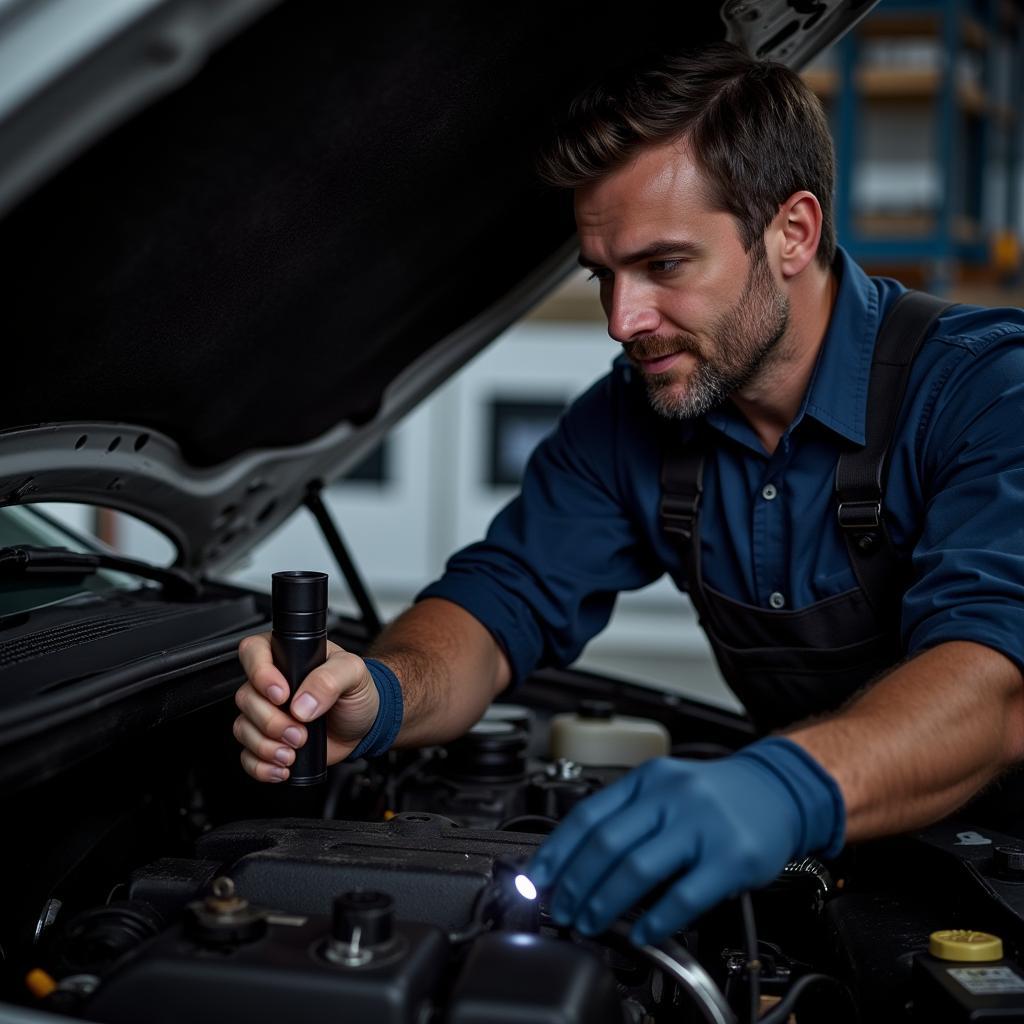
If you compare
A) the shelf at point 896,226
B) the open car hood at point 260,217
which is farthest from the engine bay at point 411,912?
the shelf at point 896,226

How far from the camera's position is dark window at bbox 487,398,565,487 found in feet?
16.9

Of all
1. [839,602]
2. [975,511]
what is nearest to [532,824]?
[839,602]

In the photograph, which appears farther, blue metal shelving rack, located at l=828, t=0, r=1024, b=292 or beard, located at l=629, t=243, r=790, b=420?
blue metal shelving rack, located at l=828, t=0, r=1024, b=292

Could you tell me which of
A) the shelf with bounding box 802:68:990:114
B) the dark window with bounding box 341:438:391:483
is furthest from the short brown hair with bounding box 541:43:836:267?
the dark window with bounding box 341:438:391:483

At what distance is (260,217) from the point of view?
1045 millimetres

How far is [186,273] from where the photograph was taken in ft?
3.45

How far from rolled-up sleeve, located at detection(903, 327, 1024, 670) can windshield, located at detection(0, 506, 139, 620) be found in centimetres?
88

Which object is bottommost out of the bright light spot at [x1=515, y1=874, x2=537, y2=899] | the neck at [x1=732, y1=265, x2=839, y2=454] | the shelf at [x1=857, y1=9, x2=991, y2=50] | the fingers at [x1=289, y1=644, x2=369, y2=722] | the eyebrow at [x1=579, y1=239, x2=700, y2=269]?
the bright light spot at [x1=515, y1=874, x2=537, y2=899]

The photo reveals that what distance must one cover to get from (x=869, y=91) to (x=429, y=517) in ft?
8.10

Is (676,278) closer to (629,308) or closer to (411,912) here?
(629,308)

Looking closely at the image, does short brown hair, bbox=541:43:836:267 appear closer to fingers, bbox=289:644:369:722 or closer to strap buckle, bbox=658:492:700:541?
strap buckle, bbox=658:492:700:541

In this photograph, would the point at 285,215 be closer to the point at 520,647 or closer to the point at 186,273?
the point at 186,273

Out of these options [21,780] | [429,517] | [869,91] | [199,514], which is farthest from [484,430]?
[21,780]

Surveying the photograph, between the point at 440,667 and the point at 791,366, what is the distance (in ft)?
1.76
